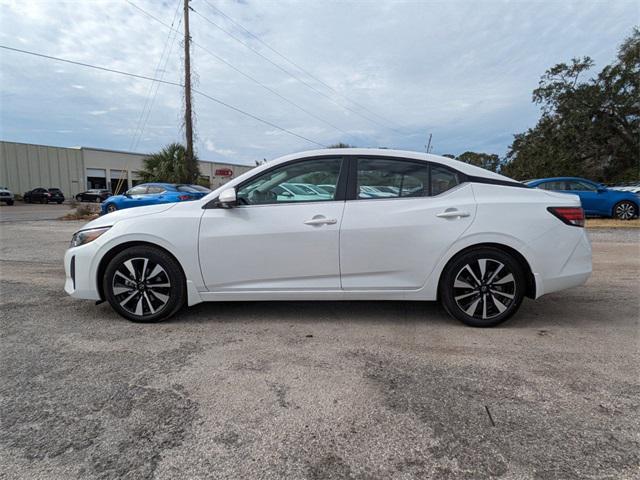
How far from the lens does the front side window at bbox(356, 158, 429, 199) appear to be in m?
3.73

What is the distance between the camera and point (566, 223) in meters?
3.62

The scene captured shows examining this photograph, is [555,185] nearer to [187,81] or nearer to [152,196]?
[152,196]

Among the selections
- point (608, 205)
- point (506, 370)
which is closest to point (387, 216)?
point (506, 370)

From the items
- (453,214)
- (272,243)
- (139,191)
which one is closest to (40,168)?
(139,191)

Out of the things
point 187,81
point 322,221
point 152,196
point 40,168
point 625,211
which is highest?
point 187,81

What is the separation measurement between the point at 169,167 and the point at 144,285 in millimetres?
20950

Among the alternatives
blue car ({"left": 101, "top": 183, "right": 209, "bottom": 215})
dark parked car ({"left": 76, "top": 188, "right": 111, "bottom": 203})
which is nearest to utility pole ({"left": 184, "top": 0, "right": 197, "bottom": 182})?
blue car ({"left": 101, "top": 183, "right": 209, "bottom": 215})

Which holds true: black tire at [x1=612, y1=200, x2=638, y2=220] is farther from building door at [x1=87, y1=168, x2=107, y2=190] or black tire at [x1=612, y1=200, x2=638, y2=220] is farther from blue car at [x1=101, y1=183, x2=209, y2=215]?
building door at [x1=87, y1=168, x2=107, y2=190]

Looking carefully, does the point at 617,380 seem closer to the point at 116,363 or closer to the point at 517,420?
the point at 517,420

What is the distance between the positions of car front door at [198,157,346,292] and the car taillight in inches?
75.1

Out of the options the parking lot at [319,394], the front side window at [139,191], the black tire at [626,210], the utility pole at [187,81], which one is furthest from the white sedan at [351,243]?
the utility pole at [187,81]

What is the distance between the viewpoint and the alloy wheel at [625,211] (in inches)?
502

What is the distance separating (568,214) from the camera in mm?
3627

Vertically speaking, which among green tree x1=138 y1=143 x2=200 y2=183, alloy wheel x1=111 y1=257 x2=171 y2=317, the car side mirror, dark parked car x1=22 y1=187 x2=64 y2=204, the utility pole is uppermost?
the utility pole
